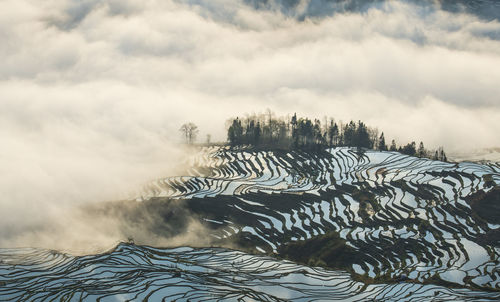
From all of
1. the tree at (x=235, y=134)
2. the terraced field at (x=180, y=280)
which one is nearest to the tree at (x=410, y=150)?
the tree at (x=235, y=134)

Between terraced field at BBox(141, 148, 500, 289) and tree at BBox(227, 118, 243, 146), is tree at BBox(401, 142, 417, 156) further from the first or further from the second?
tree at BBox(227, 118, 243, 146)

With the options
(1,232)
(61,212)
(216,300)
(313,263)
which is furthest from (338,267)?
(1,232)

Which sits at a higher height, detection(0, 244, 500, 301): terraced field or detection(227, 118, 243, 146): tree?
detection(227, 118, 243, 146): tree

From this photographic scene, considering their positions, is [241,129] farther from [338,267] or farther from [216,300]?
[216,300]

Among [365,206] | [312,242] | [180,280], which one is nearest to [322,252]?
[312,242]

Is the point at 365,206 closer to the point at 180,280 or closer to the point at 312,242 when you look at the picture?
the point at 312,242

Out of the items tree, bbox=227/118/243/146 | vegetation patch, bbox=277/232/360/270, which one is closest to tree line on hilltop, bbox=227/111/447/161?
tree, bbox=227/118/243/146
